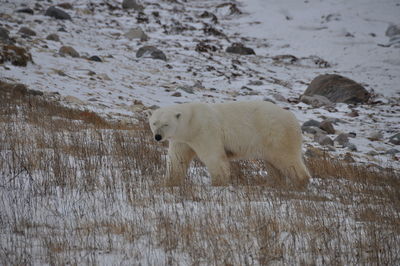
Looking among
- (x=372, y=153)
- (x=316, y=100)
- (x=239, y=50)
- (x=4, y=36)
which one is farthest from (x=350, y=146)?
(x=239, y=50)

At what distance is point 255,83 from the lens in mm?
18859

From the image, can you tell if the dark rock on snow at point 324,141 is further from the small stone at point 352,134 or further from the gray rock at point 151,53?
the gray rock at point 151,53

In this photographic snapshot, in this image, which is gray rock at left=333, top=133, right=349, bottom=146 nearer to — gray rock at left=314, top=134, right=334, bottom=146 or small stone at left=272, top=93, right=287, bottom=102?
gray rock at left=314, top=134, right=334, bottom=146

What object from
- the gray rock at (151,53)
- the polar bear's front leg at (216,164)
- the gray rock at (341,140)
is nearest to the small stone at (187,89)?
the gray rock at (151,53)

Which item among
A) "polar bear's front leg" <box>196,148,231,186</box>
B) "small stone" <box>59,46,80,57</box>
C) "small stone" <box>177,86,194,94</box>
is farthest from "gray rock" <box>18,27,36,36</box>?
"polar bear's front leg" <box>196,148,231,186</box>

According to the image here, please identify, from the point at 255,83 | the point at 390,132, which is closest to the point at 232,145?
the point at 390,132

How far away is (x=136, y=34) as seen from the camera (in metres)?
24.1

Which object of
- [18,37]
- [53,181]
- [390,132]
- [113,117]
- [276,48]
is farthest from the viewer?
[276,48]

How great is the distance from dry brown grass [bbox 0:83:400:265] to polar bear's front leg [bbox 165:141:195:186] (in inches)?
7.9

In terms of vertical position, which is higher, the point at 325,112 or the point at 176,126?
the point at 176,126

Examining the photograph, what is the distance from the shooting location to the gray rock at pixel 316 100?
16734 millimetres

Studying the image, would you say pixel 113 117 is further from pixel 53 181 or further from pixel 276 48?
pixel 276 48

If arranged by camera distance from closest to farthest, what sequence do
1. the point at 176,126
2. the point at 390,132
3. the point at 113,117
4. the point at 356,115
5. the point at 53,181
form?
the point at 53,181 < the point at 176,126 < the point at 113,117 < the point at 390,132 < the point at 356,115

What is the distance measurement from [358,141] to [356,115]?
4072 mm
